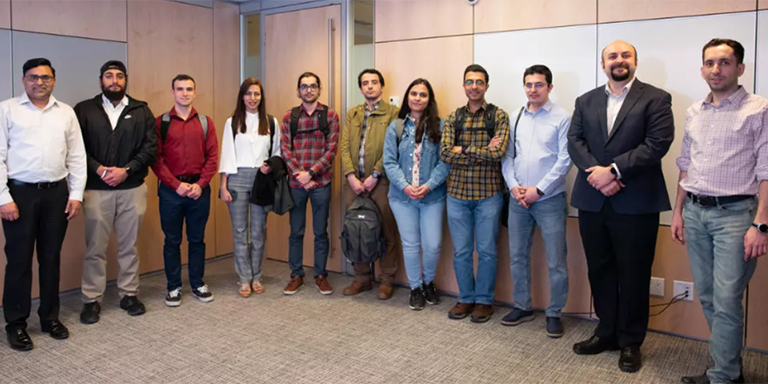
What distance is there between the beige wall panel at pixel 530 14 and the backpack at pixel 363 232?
1.62 metres

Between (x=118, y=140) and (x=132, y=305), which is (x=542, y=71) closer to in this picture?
(x=118, y=140)

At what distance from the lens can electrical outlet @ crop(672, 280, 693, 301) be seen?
384 cm

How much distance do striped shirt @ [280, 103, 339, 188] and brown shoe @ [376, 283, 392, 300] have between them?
957mm

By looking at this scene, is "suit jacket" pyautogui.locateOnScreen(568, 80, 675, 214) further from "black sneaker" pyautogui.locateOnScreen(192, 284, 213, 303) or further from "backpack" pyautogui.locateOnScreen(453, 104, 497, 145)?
"black sneaker" pyautogui.locateOnScreen(192, 284, 213, 303)

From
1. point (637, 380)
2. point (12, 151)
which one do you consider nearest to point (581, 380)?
point (637, 380)

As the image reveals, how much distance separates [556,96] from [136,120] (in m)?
3.00

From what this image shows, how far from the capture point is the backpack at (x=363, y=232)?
4570 millimetres

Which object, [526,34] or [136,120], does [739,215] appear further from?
[136,120]

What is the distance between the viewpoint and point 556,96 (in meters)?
4.19

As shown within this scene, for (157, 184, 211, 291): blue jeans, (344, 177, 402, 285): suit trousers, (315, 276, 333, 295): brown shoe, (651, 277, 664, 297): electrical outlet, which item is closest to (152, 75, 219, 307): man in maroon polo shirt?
(157, 184, 211, 291): blue jeans

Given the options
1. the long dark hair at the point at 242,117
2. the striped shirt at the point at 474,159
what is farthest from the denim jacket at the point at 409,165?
the long dark hair at the point at 242,117

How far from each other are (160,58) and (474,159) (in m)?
3.17

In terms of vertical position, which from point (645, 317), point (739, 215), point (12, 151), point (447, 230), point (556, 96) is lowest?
point (645, 317)

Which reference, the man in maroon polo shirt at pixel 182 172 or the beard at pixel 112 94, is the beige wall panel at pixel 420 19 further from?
the beard at pixel 112 94
